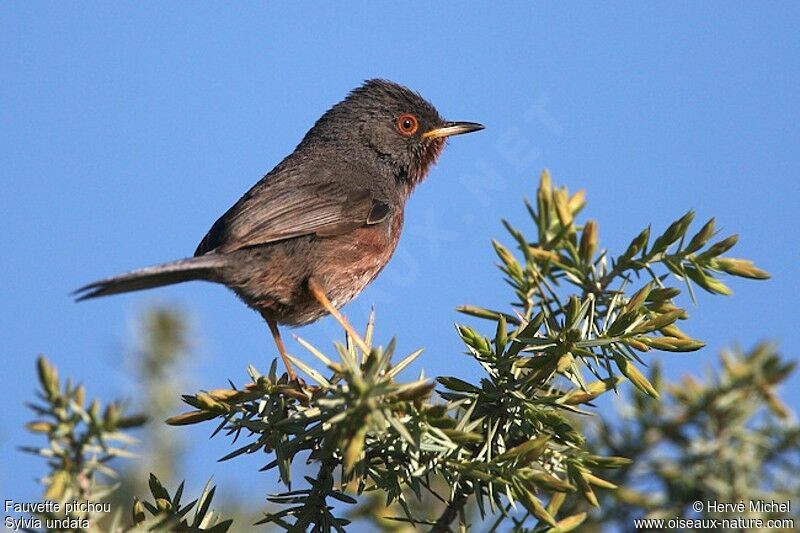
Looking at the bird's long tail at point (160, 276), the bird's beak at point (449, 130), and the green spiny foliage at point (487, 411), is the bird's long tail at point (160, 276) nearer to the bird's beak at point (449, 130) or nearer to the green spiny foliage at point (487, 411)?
the green spiny foliage at point (487, 411)

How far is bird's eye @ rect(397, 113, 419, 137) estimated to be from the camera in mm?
5758

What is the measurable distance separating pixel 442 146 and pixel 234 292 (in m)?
1.90

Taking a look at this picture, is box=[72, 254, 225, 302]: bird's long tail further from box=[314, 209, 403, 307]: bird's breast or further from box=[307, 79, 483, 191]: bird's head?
box=[307, 79, 483, 191]: bird's head

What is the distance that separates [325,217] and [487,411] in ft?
7.92

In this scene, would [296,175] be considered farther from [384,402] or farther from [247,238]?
[384,402]

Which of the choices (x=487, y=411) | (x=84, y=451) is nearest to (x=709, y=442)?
(x=487, y=411)

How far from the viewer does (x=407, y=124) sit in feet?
19.0

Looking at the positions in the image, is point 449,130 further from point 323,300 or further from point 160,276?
point 160,276

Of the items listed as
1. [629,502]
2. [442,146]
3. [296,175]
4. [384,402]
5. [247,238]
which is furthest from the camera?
[442,146]

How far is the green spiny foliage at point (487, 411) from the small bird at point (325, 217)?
1259 mm

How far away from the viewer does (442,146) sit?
5.86 metres

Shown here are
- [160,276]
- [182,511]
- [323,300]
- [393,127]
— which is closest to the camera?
[182,511]

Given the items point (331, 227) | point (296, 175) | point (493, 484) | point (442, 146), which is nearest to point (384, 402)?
point (493, 484)

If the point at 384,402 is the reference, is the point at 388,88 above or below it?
above
